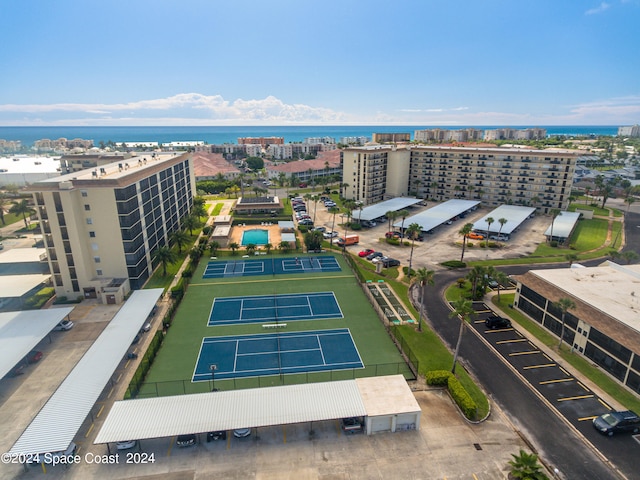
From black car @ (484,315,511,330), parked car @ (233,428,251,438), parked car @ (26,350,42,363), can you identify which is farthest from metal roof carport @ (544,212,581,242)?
parked car @ (26,350,42,363)

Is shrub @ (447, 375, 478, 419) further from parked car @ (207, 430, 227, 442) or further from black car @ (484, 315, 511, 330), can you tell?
parked car @ (207, 430, 227, 442)

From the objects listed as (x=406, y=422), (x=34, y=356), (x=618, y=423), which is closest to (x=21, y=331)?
(x=34, y=356)

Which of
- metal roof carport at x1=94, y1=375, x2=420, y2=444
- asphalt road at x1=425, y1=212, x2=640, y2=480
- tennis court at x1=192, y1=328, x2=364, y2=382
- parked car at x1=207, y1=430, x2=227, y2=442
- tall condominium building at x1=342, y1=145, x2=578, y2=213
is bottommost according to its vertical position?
asphalt road at x1=425, y1=212, x2=640, y2=480

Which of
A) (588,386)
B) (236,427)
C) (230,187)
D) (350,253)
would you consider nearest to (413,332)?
(588,386)

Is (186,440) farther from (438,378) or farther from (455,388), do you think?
(455,388)

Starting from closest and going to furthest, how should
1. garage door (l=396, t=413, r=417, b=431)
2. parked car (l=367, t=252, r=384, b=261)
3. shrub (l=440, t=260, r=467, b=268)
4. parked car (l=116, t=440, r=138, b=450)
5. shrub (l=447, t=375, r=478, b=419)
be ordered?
1. parked car (l=116, t=440, r=138, b=450)
2. garage door (l=396, t=413, r=417, b=431)
3. shrub (l=447, t=375, r=478, b=419)
4. shrub (l=440, t=260, r=467, b=268)
5. parked car (l=367, t=252, r=384, b=261)

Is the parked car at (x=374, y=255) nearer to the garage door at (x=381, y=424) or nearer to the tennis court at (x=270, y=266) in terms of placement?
the tennis court at (x=270, y=266)

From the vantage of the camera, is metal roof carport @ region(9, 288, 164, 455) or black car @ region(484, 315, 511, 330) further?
black car @ region(484, 315, 511, 330)
